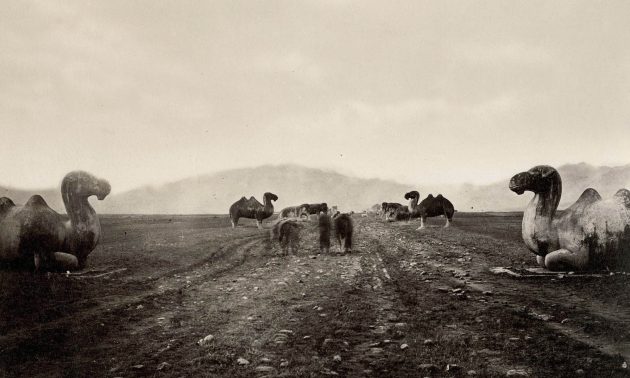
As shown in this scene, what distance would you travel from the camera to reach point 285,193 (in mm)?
166125

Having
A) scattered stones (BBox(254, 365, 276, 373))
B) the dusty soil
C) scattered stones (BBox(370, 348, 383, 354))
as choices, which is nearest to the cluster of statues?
the dusty soil

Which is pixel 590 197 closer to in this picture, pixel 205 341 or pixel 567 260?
pixel 567 260

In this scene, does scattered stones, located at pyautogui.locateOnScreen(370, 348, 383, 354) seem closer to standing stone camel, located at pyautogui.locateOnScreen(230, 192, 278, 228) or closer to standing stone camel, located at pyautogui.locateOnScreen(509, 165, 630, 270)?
standing stone camel, located at pyautogui.locateOnScreen(509, 165, 630, 270)

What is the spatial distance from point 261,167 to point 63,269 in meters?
187

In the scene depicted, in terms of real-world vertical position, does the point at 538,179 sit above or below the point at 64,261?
above

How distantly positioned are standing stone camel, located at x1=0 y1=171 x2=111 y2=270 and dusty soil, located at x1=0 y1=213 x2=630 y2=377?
0.61m

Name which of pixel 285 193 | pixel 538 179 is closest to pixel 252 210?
pixel 538 179

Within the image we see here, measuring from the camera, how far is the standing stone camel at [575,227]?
34.3 feet

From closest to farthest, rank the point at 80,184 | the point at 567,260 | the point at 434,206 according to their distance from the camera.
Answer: the point at 567,260, the point at 80,184, the point at 434,206

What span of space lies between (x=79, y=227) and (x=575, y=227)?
1276 cm

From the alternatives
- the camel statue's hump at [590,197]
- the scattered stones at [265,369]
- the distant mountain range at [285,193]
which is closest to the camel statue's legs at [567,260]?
the camel statue's hump at [590,197]

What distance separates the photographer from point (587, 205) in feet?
36.1


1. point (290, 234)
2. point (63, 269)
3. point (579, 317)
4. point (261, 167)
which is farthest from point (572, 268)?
point (261, 167)

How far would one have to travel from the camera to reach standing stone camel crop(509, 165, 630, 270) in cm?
1045
